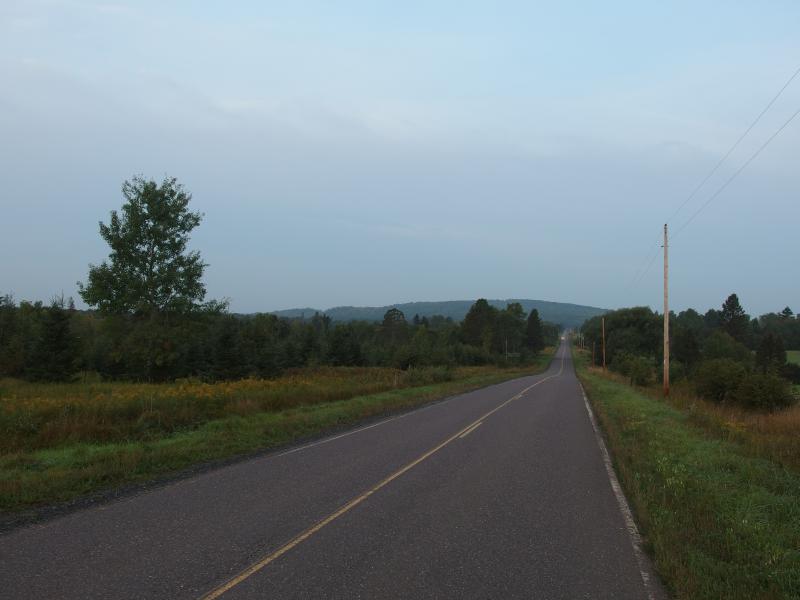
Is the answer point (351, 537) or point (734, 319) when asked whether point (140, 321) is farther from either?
point (734, 319)

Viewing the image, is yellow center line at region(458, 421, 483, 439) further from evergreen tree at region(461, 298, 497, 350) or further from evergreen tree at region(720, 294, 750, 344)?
evergreen tree at region(720, 294, 750, 344)

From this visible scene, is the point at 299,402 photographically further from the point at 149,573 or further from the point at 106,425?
A: the point at 149,573

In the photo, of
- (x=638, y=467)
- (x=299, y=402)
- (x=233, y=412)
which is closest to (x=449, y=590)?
(x=638, y=467)

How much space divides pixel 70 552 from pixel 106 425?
7.98m

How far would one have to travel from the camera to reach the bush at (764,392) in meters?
23.9

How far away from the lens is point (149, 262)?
38.9 metres

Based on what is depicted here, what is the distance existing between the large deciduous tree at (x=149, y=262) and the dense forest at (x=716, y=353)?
113 ft

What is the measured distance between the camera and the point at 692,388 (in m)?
31.0

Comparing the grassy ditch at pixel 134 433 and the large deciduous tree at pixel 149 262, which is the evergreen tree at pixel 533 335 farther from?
the grassy ditch at pixel 134 433

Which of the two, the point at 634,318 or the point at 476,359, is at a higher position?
the point at 634,318

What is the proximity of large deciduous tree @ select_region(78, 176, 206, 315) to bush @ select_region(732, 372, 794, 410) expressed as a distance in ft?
115

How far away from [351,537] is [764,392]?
81.3 ft

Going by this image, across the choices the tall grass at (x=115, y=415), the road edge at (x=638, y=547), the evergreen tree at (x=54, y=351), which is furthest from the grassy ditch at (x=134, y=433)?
the evergreen tree at (x=54, y=351)

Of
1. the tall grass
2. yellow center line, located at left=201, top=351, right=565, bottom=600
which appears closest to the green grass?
yellow center line, located at left=201, top=351, right=565, bottom=600
